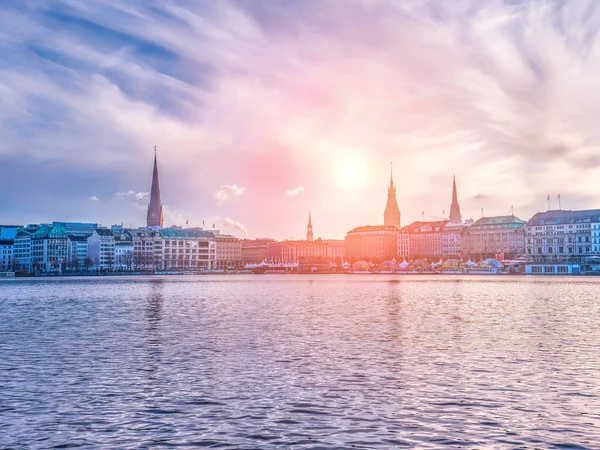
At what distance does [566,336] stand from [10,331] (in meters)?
29.3

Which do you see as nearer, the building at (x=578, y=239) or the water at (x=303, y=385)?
the water at (x=303, y=385)

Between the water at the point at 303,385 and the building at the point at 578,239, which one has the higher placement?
the building at the point at 578,239

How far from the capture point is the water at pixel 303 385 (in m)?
15.4

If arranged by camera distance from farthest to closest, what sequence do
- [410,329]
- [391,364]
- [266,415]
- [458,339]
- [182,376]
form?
[410,329]
[458,339]
[391,364]
[182,376]
[266,415]

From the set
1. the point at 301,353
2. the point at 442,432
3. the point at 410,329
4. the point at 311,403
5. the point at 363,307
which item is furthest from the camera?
the point at 363,307

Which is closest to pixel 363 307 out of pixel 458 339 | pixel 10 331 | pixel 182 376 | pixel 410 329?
pixel 410 329

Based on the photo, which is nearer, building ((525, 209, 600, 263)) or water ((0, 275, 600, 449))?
water ((0, 275, 600, 449))

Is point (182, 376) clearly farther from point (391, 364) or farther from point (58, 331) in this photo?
point (58, 331)

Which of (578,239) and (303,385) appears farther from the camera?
(578,239)

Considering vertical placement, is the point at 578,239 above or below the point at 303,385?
above

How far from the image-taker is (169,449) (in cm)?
1434

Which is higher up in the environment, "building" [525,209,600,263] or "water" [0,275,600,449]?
"building" [525,209,600,263]

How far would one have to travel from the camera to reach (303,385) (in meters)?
20.8

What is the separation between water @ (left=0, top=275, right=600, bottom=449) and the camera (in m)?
15.4
